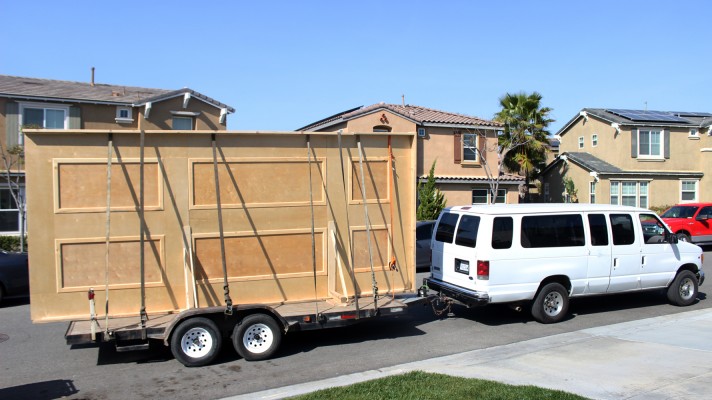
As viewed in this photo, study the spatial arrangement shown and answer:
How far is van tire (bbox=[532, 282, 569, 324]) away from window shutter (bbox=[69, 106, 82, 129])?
19.5 meters

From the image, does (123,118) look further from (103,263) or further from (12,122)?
(103,263)

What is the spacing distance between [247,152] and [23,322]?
569 cm

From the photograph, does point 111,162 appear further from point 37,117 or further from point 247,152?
point 37,117

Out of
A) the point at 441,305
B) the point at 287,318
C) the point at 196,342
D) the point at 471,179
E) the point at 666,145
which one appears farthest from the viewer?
the point at 666,145

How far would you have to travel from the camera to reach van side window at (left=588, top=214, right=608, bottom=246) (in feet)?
32.1

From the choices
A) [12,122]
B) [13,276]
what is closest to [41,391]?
[13,276]

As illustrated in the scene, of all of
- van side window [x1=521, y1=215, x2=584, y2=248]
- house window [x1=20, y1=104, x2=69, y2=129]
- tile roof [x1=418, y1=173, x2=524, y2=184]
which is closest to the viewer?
van side window [x1=521, y1=215, x2=584, y2=248]

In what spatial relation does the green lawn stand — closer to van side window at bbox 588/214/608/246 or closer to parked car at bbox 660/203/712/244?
van side window at bbox 588/214/608/246

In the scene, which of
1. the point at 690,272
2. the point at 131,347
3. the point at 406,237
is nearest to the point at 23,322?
the point at 131,347

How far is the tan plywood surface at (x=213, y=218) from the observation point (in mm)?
7215

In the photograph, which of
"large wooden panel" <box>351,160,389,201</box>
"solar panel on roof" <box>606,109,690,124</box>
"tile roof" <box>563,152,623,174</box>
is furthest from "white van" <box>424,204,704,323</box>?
"solar panel on roof" <box>606,109,690,124</box>

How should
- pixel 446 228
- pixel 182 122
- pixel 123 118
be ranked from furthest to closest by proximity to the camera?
pixel 182 122 < pixel 123 118 < pixel 446 228

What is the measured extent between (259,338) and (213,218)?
5.64ft

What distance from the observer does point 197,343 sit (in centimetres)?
734
